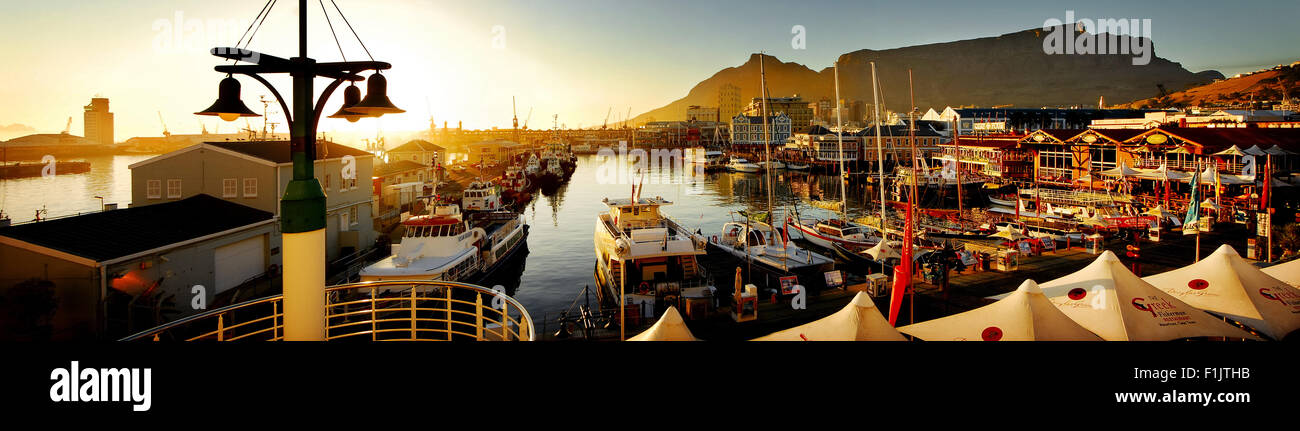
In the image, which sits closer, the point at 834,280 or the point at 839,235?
the point at 834,280

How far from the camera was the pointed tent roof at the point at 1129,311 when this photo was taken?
25.4 feet

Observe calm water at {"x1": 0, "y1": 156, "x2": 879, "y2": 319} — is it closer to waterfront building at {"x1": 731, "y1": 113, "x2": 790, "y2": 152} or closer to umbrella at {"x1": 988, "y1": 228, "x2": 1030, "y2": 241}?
umbrella at {"x1": 988, "y1": 228, "x2": 1030, "y2": 241}

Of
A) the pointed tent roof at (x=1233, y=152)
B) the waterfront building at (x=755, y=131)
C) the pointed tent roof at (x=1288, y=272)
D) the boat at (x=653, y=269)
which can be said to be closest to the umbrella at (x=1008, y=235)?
the pointed tent roof at (x=1233, y=152)

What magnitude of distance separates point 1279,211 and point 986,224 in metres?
11.5

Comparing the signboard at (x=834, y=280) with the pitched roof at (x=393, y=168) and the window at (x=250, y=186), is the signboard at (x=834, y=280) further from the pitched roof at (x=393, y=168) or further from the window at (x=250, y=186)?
the pitched roof at (x=393, y=168)

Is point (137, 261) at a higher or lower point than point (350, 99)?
lower

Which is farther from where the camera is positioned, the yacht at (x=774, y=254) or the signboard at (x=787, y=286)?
the yacht at (x=774, y=254)

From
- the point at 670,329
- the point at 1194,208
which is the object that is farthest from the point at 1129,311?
the point at 1194,208

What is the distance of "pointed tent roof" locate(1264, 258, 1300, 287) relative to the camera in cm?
976

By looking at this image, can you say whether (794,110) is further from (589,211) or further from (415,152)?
(589,211)

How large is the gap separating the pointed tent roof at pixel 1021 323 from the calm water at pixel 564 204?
12.9m

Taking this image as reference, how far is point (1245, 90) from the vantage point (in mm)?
57500
